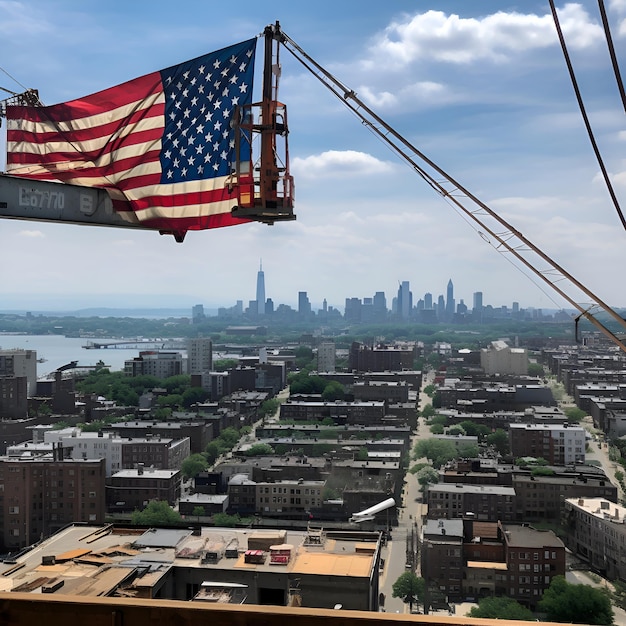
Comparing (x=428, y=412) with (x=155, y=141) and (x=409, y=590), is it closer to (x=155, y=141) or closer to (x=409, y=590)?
(x=409, y=590)

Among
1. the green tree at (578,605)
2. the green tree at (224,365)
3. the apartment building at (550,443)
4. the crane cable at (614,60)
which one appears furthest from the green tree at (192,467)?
the green tree at (224,365)

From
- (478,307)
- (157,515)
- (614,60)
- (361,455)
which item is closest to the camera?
(614,60)

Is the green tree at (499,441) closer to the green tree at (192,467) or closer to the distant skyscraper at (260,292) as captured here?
the green tree at (192,467)

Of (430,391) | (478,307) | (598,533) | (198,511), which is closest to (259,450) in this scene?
(198,511)

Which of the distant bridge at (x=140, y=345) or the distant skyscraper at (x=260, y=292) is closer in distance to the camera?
the distant bridge at (x=140, y=345)

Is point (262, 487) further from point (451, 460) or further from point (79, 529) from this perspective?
point (79, 529)

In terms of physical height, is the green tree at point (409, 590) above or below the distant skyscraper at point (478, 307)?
below

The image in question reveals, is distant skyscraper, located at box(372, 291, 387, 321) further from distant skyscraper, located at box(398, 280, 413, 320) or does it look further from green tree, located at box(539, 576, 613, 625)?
green tree, located at box(539, 576, 613, 625)

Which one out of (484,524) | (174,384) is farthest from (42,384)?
(484,524)
